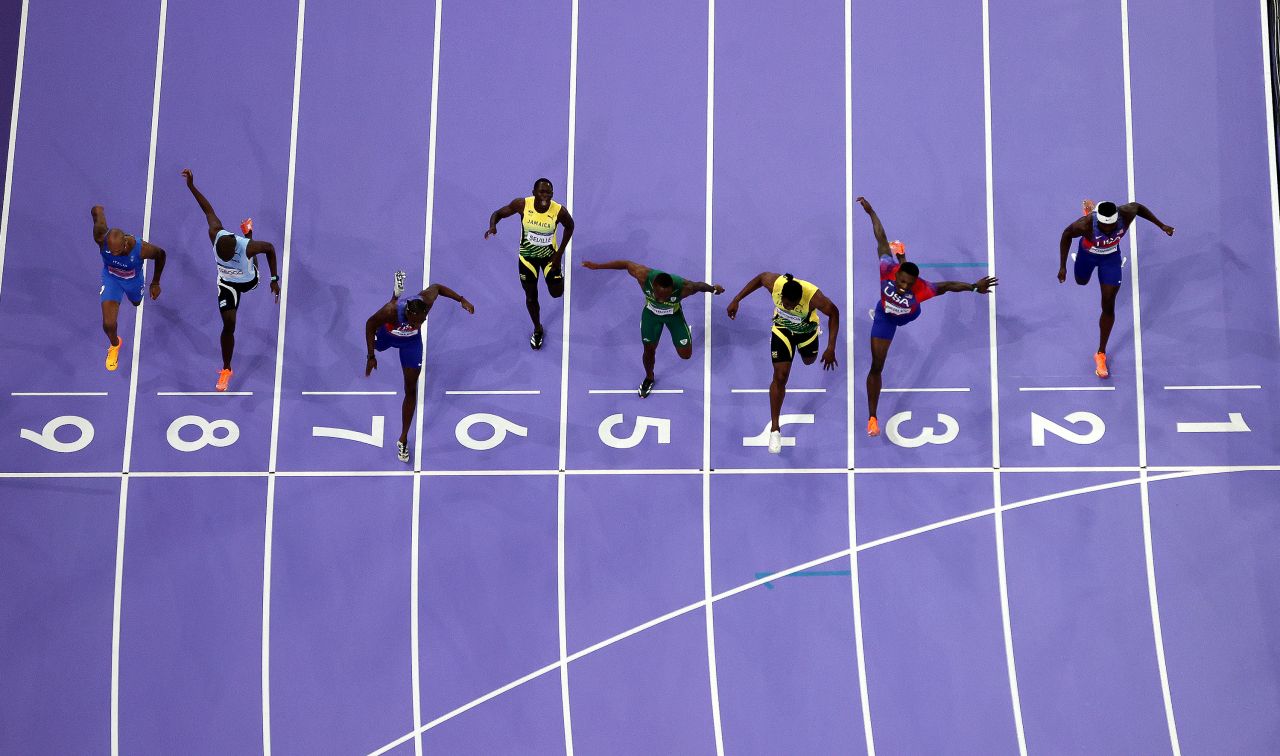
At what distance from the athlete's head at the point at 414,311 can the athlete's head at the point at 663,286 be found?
6.81 feet

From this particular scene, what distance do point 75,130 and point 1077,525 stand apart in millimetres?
10680

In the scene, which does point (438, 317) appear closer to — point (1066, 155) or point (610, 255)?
point (610, 255)

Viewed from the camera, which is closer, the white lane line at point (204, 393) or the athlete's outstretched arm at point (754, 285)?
the athlete's outstretched arm at point (754, 285)

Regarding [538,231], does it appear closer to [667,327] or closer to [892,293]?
[667,327]

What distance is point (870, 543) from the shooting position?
1137 centimetres

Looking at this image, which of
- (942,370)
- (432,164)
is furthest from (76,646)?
(942,370)

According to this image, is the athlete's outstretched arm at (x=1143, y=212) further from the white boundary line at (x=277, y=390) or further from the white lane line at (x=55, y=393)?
the white lane line at (x=55, y=393)

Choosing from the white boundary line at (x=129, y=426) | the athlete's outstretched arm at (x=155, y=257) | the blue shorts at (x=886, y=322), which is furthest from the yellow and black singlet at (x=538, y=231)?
the white boundary line at (x=129, y=426)

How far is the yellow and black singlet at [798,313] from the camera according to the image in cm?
1062

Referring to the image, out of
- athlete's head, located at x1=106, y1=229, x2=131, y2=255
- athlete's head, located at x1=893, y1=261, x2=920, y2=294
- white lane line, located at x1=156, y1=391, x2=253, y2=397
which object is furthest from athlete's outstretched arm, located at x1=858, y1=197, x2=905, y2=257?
athlete's head, located at x1=106, y1=229, x2=131, y2=255

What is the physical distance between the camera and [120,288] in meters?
11.6

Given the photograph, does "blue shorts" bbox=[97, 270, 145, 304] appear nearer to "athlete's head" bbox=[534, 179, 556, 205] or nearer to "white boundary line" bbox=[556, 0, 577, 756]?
"athlete's head" bbox=[534, 179, 556, 205]

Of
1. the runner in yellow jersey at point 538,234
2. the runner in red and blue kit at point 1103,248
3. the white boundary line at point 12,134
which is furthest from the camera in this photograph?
the white boundary line at point 12,134

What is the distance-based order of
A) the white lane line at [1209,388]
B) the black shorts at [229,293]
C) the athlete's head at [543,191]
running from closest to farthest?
the athlete's head at [543,191], the white lane line at [1209,388], the black shorts at [229,293]
